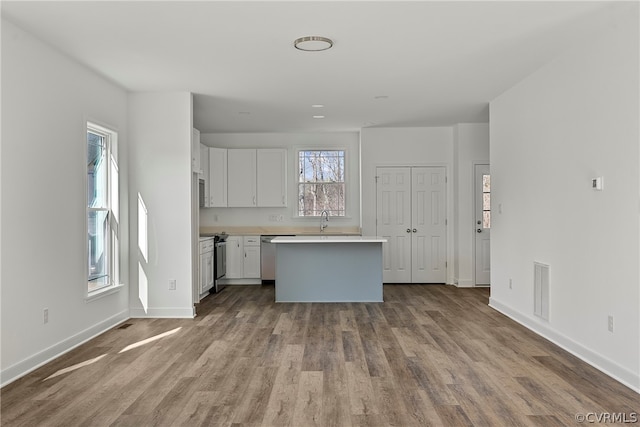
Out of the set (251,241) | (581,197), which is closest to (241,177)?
(251,241)

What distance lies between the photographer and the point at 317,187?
335 inches

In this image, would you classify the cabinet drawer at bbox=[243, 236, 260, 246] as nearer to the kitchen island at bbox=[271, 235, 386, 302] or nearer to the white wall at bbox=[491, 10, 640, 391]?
the kitchen island at bbox=[271, 235, 386, 302]

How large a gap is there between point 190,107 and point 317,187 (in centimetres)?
343

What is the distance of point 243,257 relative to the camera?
8008 mm

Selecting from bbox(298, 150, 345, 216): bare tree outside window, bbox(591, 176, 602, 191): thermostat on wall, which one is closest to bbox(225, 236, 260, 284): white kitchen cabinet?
bbox(298, 150, 345, 216): bare tree outside window

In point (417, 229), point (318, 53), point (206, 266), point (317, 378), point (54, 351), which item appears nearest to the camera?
point (317, 378)

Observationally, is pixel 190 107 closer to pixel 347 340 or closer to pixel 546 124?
pixel 347 340

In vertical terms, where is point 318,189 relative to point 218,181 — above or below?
below

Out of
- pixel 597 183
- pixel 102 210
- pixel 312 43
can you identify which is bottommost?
pixel 102 210

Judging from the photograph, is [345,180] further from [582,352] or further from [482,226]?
[582,352]

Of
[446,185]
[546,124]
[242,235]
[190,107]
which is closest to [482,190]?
[446,185]

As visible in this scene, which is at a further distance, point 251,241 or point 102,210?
point 251,241

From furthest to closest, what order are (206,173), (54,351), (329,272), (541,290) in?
(206,173)
(329,272)
(541,290)
(54,351)

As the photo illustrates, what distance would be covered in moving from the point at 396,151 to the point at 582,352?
478 centimetres
